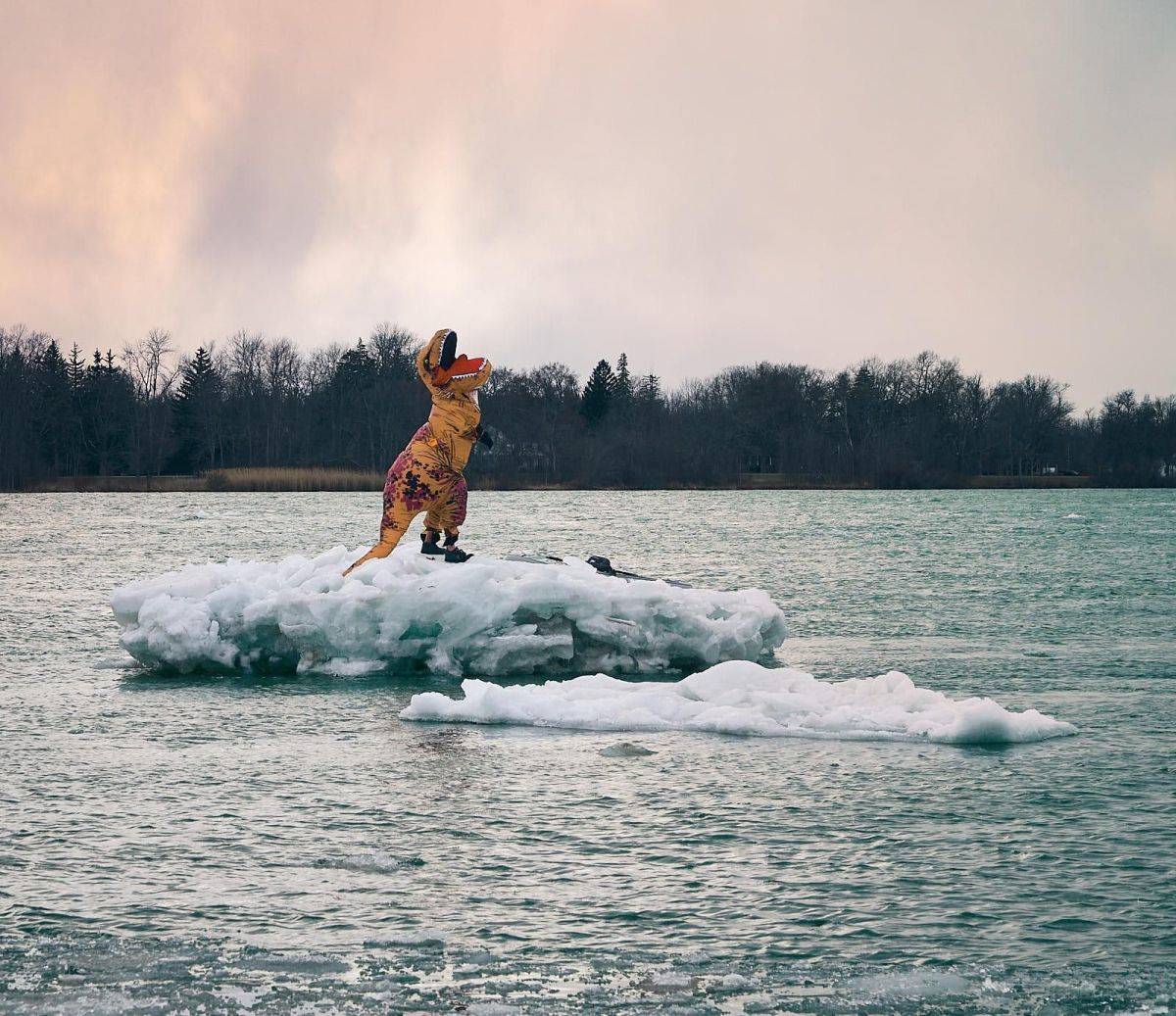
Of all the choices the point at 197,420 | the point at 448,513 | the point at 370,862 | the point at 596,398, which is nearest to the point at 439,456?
the point at 448,513

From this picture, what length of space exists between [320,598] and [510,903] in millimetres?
8316

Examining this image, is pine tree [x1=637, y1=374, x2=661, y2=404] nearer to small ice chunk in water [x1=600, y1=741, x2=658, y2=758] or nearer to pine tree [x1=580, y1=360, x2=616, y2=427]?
pine tree [x1=580, y1=360, x2=616, y2=427]

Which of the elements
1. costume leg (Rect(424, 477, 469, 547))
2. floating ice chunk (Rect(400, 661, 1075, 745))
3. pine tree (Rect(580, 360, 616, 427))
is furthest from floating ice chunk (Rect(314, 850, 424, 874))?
pine tree (Rect(580, 360, 616, 427))

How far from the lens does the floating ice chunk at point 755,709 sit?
11.4m

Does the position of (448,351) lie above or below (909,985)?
above

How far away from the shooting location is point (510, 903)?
7.15 metres

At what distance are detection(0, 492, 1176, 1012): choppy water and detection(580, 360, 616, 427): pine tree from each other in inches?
3891

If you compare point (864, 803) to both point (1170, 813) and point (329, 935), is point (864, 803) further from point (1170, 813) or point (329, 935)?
point (329, 935)

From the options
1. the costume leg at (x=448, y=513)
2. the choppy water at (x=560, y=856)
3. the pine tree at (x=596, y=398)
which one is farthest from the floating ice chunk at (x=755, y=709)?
the pine tree at (x=596, y=398)

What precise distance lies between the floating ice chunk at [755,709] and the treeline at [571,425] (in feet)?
273

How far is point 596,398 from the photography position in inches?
4560

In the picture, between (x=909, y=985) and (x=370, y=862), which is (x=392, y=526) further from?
(x=909, y=985)

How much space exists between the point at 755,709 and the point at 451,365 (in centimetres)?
697

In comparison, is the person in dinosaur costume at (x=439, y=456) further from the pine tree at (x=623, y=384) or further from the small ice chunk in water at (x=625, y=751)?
the pine tree at (x=623, y=384)
